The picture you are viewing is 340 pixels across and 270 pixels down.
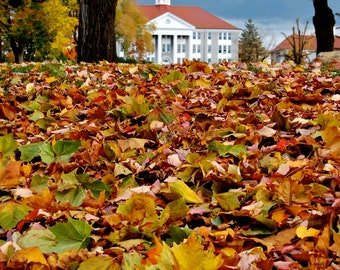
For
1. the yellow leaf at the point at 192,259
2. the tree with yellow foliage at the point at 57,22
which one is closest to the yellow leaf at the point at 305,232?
the yellow leaf at the point at 192,259

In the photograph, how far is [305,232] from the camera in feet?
5.51

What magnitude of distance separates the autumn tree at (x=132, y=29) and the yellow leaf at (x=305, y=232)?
206 feet

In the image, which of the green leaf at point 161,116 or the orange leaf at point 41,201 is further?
the green leaf at point 161,116

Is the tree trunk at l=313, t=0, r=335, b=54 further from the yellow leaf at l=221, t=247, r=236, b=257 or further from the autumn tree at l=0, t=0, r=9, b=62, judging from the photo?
the autumn tree at l=0, t=0, r=9, b=62

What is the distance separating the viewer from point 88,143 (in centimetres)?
283

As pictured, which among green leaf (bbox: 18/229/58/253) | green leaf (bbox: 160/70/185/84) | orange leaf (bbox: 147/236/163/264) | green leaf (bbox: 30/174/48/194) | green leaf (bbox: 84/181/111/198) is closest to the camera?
orange leaf (bbox: 147/236/163/264)

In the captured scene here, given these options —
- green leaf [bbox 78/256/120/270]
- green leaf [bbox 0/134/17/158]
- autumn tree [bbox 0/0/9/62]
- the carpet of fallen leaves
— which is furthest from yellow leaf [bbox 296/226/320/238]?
autumn tree [bbox 0/0/9/62]

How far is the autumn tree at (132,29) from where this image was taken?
70.6 m

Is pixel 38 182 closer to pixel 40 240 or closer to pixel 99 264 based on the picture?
pixel 40 240

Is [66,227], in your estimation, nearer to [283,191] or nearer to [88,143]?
[283,191]

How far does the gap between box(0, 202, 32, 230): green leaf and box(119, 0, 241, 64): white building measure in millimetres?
106457

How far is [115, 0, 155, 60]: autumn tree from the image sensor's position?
70.6m

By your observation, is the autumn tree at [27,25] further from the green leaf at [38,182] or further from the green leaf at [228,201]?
the green leaf at [228,201]

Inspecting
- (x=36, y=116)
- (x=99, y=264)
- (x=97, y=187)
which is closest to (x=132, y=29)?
(x=36, y=116)
